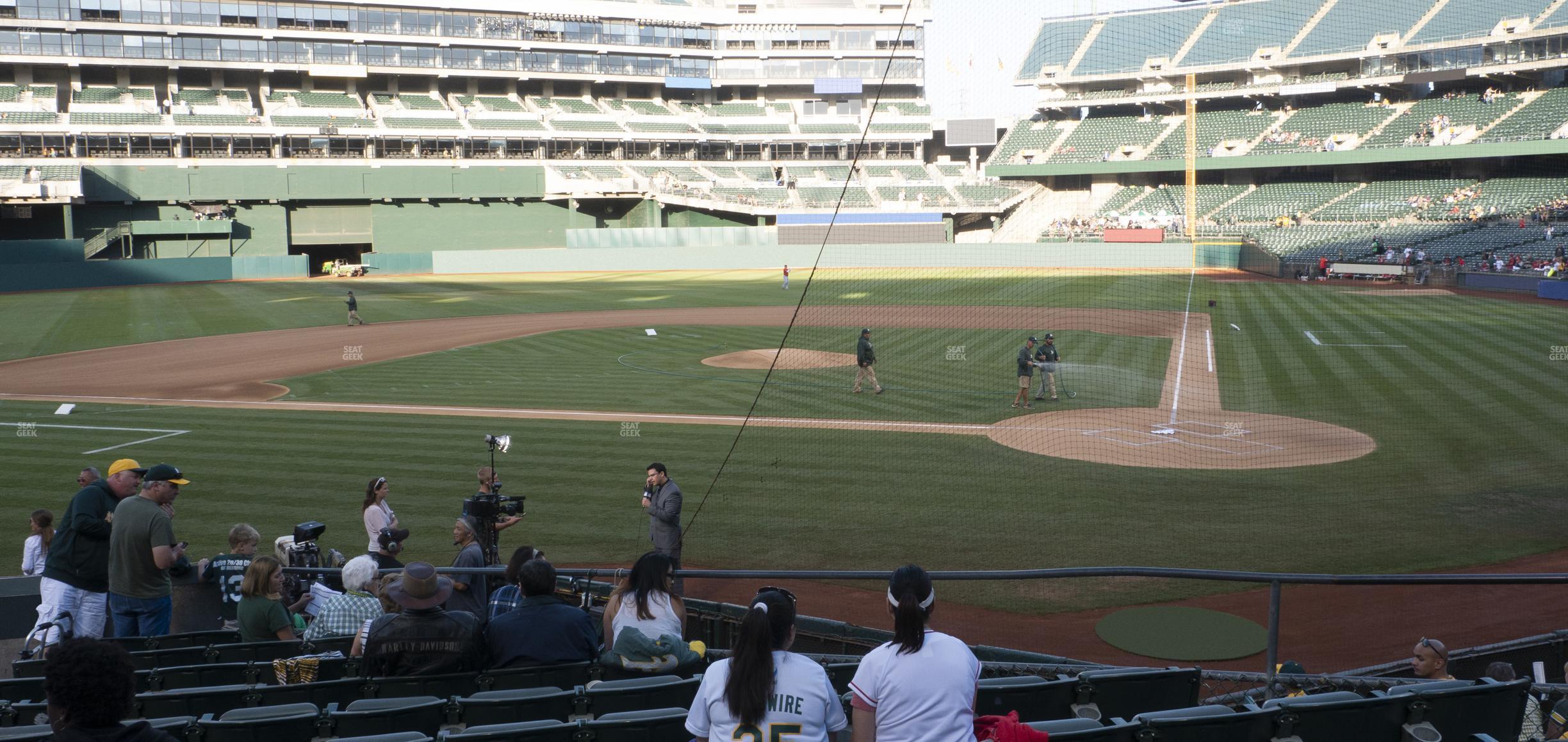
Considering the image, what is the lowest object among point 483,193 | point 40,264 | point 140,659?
point 140,659

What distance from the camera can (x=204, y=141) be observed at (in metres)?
60.4

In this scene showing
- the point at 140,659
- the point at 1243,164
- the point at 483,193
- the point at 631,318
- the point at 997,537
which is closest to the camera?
the point at 140,659

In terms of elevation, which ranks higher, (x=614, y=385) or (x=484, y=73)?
(x=484, y=73)

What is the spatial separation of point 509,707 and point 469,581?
3122mm

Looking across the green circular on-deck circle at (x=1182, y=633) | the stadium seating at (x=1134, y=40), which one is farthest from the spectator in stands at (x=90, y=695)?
the stadium seating at (x=1134, y=40)

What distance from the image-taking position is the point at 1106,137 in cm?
6444

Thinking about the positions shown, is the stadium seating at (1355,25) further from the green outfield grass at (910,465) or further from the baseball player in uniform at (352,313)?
the baseball player in uniform at (352,313)

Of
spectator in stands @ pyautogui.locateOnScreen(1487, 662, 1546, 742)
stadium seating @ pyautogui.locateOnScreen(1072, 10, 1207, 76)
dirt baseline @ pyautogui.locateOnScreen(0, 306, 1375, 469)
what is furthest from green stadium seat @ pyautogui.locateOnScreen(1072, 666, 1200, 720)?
stadium seating @ pyautogui.locateOnScreen(1072, 10, 1207, 76)

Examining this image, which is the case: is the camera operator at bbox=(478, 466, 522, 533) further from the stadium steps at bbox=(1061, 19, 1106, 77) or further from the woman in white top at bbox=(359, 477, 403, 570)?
the stadium steps at bbox=(1061, 19, 1106, 77)

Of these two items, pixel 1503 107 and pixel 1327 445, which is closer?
pixel 1327 445

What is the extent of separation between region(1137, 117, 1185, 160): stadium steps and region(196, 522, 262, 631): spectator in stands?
195 ft

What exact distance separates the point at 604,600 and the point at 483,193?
59.4m

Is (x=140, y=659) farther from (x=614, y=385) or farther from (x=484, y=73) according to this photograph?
(x=484, y=73)

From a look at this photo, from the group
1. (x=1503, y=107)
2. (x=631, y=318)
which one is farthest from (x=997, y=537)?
(x=1503, y=107)
